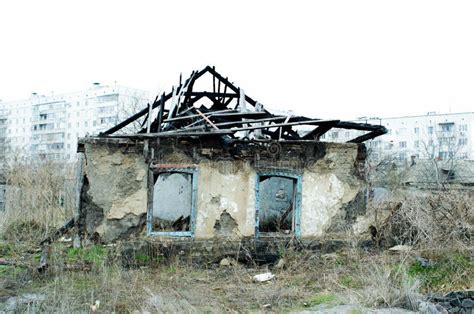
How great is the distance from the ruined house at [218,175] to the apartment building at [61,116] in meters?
50.3

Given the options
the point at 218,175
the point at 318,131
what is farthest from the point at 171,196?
the point at 318,131

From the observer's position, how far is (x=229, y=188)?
11172mm

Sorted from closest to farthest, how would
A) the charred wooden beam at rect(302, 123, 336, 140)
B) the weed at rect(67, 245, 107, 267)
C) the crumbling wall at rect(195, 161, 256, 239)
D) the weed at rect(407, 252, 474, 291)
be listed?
the weed at rect(407, 252, 474, 291) < the weed at rect(67, 245, 107, 267) < the crumbling wall at rect(195, 161, 256, 239) < the charred wooden beam at rect(302, 123, 336, 140)

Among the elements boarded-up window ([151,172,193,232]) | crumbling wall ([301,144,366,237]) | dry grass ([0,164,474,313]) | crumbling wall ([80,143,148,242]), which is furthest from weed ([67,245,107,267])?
boarded-up window ([151,172,193,232])

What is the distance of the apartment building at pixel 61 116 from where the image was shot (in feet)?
209

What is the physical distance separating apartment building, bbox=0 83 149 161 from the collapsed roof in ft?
157

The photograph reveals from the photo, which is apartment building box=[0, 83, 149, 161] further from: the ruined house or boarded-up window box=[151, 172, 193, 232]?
the ruined house

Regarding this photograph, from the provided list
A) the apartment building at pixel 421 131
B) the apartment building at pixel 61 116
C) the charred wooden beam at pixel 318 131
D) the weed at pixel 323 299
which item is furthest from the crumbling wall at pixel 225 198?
the apartment building at pixel 61 116

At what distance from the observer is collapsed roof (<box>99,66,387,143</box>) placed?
34.9 ft

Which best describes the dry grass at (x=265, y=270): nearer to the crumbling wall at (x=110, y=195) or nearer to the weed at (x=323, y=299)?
the weed at (x=323, y=299)

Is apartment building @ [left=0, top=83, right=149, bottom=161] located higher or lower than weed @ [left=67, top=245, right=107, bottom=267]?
higher

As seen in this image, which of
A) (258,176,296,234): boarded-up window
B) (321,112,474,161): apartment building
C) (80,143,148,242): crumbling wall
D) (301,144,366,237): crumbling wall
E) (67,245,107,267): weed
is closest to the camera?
(67,245,107,267): weed

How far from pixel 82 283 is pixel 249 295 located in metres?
2.88

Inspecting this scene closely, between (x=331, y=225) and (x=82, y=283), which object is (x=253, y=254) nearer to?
(x=331, y=225)
